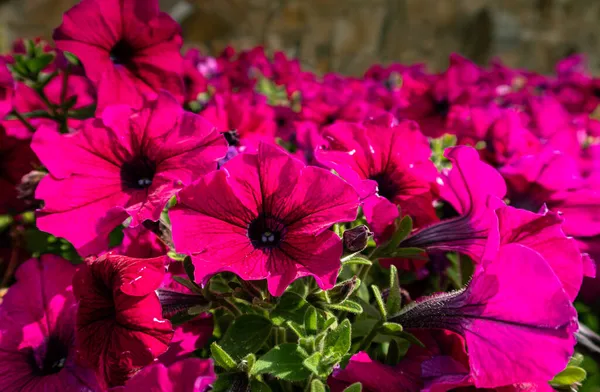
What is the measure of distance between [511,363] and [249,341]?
259 mm

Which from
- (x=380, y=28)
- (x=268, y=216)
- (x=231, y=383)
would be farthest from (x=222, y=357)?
(x=380, y=28)

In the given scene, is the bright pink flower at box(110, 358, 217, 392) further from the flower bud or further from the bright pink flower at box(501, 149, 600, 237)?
the bright pink flower at box(501, 149, 600, 237)

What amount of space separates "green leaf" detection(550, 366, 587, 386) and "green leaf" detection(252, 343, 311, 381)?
0.28 metres

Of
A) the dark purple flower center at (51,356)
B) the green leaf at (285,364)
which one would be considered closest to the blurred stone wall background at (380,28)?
the dark purple flower center at (51,356)

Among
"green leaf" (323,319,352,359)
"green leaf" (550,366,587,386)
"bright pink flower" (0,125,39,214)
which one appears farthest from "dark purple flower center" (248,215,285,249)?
"bright pink flower" (0,125,39,214)

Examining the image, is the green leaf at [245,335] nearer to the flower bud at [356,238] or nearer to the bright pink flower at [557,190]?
the flower bud at [356,238]

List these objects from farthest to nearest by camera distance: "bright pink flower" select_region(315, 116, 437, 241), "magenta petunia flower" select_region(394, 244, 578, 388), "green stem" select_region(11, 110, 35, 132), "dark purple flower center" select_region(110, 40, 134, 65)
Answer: "green stem" select_region(11, 110, 35, 132) < "dark purple flower center" select_region(110, 40, 134, 65) < "bright pink flower" select_region(315, 116, 437, 241) < "magenta petunia flower" select_region(394, 244, 578, 388)

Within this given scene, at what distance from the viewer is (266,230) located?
56 centimetres

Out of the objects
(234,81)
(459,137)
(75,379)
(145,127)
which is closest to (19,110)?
(145,127)

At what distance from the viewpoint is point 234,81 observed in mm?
2023

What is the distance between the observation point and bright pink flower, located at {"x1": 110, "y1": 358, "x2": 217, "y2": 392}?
450 mm

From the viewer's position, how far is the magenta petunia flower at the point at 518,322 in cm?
44

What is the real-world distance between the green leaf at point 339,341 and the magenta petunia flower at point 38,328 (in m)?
0.27

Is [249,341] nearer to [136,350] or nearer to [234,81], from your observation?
[136,350]
